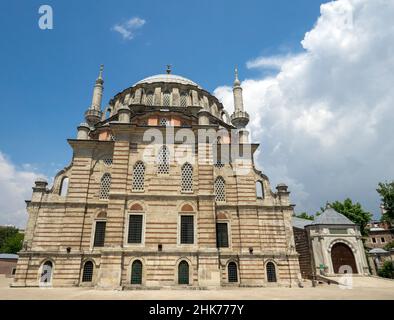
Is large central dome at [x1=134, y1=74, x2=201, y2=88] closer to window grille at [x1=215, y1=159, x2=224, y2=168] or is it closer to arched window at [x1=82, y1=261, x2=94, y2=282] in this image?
window grille at [x1=215, y1=159, x2=224, y2=168]

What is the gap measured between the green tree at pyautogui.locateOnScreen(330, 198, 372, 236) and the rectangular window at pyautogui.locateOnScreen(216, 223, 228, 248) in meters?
20.7

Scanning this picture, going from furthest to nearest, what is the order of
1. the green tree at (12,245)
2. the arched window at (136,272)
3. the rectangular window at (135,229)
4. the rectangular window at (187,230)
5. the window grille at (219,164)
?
the green tree at (12,245) → the window grille at (219,164) → the rectangular window at (187,230) → the rectangular window at (135,229) → the arched window at (136,272)

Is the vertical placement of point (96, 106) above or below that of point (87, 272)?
above

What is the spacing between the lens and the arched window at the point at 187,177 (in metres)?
19.5

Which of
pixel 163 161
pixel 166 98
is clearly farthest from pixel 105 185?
pixel 166 98

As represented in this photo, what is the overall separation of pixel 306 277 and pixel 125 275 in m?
16.9

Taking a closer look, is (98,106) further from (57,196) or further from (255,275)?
(255,275)

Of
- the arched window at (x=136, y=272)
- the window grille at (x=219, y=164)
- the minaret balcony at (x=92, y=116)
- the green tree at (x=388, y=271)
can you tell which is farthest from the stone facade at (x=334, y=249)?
the minaret balcony at (x=92, y=116)

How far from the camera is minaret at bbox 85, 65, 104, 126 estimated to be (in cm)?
→ 2636

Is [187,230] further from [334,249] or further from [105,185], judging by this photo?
[334,249]

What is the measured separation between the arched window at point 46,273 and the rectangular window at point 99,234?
10.3 ft

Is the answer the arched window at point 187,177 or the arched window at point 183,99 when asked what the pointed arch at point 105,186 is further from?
the arched window at point 183,99

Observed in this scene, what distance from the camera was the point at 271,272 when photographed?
63.3 ft

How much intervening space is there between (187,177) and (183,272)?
6419 millimetres
